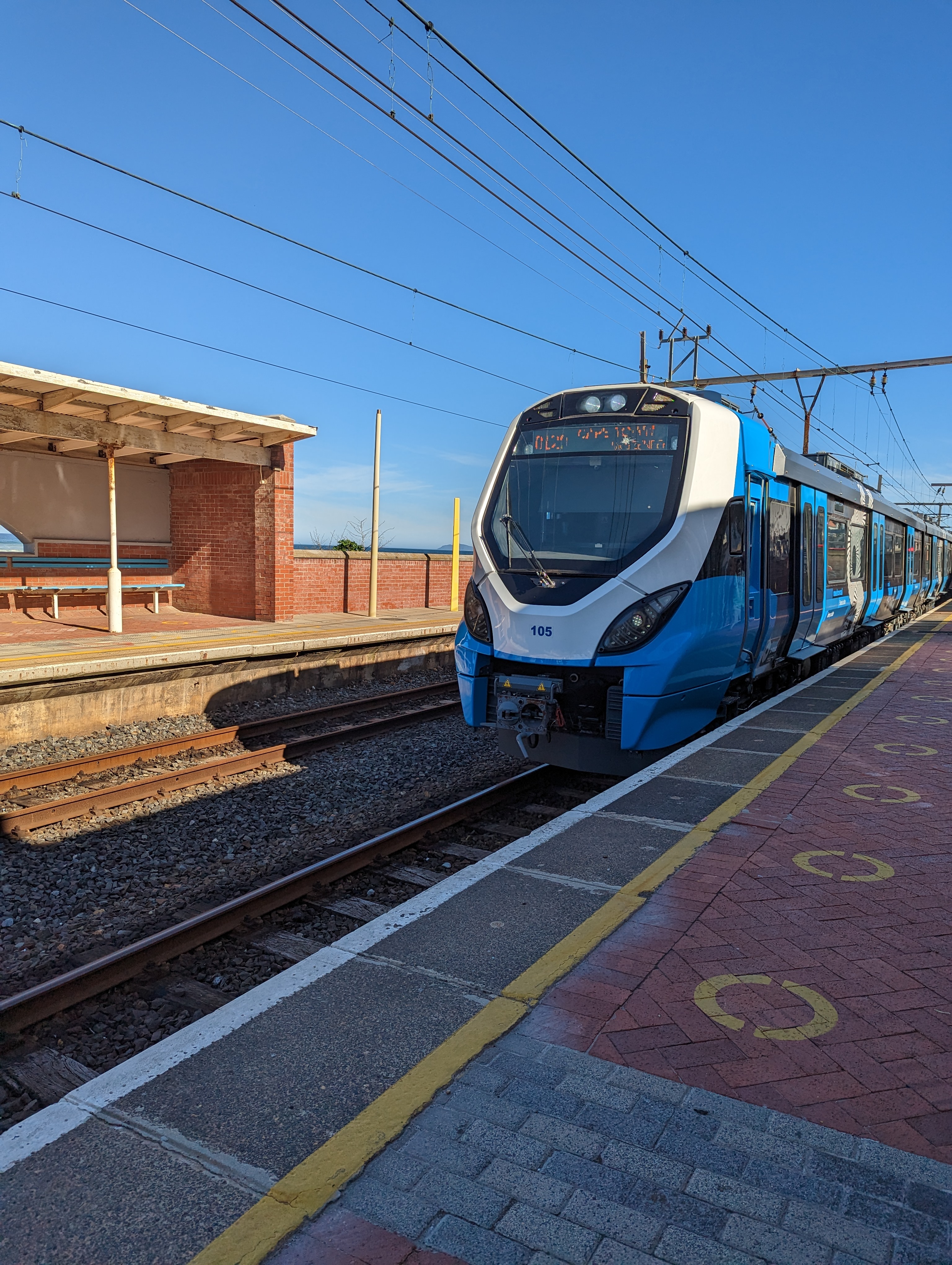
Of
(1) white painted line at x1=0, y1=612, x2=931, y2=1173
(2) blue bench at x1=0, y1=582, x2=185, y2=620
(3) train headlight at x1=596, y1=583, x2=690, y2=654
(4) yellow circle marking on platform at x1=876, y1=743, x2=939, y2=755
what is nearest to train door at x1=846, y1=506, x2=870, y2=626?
(4) yellow circle marking on platform at x1=876, y1=743, x2=939, y2=755

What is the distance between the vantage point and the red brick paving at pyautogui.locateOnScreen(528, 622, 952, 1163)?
→ 8.68 feet

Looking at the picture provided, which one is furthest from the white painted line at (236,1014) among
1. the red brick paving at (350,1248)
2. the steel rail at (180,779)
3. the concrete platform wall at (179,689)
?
the concrete platform wall at (179,689)

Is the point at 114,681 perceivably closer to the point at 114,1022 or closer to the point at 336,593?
the point at 114,1022

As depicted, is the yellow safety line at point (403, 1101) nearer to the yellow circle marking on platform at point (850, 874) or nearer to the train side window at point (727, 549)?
the yellow circle marking on platform at point (850, 874)

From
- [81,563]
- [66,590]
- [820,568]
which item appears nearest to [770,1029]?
[820,568]

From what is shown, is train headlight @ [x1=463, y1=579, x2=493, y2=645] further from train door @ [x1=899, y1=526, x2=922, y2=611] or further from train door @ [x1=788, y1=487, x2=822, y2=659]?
train door @ [x1=899, y1=526, x2=922, y2=611]

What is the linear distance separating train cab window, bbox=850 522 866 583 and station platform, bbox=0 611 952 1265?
10.1 m

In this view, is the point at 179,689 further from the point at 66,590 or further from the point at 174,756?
the point at 66,590

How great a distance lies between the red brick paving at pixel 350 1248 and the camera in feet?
6.51

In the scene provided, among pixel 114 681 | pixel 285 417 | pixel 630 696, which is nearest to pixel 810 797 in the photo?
pixel 630 696

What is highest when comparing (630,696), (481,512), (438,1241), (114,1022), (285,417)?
(285,417)

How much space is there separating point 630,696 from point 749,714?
101 inches

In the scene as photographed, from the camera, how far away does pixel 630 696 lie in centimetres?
652

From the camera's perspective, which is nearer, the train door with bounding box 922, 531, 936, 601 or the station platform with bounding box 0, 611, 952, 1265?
the station platform with bounding box 0, 611, 952, 1265
